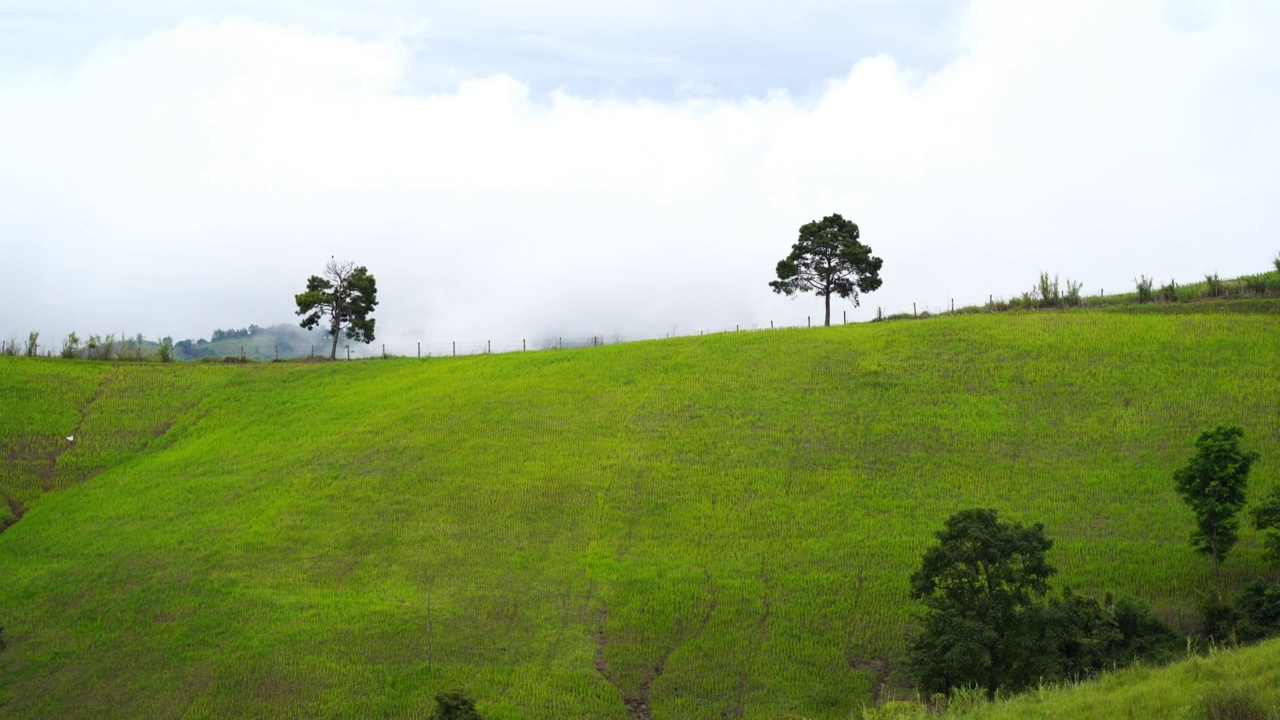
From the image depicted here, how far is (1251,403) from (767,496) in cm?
2501

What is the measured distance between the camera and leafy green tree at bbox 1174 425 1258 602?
122 ft

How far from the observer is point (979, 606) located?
30203 mm

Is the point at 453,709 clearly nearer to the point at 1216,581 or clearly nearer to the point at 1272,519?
the point at 1216,581

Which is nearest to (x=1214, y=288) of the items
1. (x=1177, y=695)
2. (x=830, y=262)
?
(x=830, y=262)

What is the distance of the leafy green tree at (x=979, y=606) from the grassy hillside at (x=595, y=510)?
16.0 feet

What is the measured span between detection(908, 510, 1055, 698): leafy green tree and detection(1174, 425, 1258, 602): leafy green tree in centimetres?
1036

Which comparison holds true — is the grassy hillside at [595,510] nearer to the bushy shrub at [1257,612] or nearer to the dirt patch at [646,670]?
the dirt patch at [646,670]

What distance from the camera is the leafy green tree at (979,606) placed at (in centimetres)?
Answer: 2886

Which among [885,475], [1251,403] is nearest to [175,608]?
[885,475]

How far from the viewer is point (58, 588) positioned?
145 feet

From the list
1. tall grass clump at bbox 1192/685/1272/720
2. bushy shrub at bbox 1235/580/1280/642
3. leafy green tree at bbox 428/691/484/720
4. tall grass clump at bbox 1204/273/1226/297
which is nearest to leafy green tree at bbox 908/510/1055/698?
bushy shrub at bbox 1235/580/1280/642

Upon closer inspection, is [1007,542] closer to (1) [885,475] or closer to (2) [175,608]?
(1) [885,475]

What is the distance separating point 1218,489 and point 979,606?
13693 mm

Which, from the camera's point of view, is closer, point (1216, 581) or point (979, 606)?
point (979, 606)
